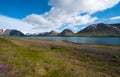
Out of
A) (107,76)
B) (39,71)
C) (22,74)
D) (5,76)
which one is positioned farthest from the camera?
(107,76)

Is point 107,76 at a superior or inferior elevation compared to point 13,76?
inferior

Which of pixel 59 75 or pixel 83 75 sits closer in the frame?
pixel 59 75

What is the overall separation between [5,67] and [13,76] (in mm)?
3562

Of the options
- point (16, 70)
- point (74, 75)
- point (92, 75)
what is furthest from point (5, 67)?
point (92, 75)

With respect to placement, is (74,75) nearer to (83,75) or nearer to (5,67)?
(83,75)

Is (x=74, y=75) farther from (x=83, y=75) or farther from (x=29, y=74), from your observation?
(x=29, y=74)

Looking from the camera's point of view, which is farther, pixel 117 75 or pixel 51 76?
pixel 117 75

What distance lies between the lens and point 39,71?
1916cm

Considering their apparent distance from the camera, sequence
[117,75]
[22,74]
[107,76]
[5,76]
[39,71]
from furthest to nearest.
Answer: [117,75]
[107,76]
[39,71]
[22,74]
[5,76]

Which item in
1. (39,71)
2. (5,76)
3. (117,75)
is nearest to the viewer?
(5,76)

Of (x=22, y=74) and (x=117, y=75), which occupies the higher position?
(x=22, y=74)

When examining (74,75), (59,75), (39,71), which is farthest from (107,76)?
(39,71)

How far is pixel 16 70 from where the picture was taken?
19203 mm

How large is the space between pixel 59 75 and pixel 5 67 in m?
6.27
